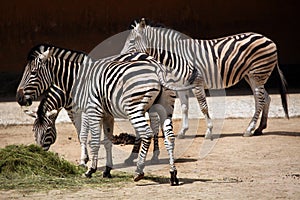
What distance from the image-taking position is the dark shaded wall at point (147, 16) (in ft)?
48.9

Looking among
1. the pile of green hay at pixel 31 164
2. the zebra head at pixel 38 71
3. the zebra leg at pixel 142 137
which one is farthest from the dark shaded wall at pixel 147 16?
the zebra leg at pixel 142 137

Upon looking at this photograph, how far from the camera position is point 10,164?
301 inches

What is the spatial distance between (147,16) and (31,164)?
7.84 metres

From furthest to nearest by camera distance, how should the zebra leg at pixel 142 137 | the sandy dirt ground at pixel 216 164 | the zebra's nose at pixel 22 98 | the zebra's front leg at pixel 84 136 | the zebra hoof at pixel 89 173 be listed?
the zebra's nose at pixel 22 98 < the zebra's front leg at pixel 84 136 < the zebra hoof at pixel 89 173 < the zebra leg at pixel 142 137 < the sandy dirt ground at pixel 216 164

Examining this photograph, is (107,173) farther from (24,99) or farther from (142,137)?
(24,99)

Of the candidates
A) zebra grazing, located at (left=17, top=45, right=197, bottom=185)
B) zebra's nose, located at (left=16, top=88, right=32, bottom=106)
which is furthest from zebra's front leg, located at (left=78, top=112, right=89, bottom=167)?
zebra's nose, located at (left=16, top=88, right=32, bottom=106)

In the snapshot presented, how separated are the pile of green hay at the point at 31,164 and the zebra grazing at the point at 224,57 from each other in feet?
9.96

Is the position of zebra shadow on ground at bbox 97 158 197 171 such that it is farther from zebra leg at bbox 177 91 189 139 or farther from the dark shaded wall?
the dark shaded wall

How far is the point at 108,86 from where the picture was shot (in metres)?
7.76

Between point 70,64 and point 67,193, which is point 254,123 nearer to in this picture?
point 70,64

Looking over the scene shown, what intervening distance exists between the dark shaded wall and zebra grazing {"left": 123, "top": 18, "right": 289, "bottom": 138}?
14.1ft

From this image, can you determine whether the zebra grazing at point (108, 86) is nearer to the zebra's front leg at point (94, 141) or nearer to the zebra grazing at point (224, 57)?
the zebra's front leg at point (94, 141)

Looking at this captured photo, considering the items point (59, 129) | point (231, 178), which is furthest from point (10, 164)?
point (59, 129)

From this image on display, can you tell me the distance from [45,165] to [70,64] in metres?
1.48
